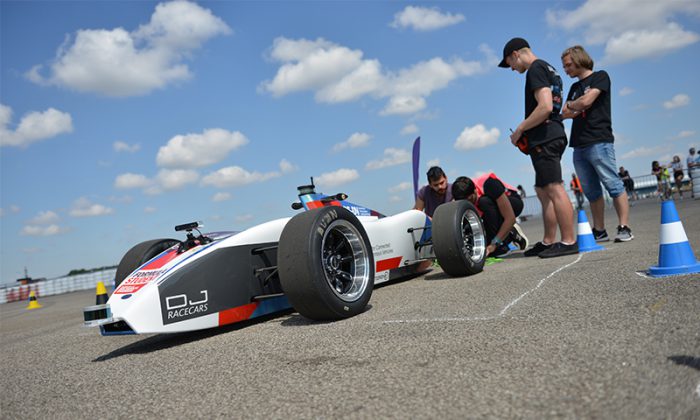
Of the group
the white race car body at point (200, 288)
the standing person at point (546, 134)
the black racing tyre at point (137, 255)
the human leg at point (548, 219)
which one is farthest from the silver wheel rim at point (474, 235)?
the black racing tyre at point (137, 255)

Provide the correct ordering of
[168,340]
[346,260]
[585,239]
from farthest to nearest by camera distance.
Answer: [585,239] → [346,260] → [168,340]

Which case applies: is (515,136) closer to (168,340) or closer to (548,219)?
(548,219)

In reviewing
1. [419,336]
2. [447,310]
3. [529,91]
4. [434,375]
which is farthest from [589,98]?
[434,375]

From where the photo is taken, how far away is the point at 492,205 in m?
6.28

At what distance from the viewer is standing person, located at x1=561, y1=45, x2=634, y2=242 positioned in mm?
5863

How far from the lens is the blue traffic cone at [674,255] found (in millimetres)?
3373

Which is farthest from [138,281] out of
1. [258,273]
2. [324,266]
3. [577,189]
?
[577,189]

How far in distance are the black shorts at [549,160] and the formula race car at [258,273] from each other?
1.26 meters

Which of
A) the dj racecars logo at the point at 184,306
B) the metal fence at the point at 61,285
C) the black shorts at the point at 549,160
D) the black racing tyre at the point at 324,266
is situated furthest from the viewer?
the metal fence at the point at 61,285

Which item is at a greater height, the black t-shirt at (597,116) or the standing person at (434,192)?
the black t-shirt at (597,116)

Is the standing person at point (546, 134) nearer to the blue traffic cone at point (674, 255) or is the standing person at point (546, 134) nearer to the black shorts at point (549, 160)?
the black shorts at point (549, 160)

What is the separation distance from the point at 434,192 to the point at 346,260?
9.40ft

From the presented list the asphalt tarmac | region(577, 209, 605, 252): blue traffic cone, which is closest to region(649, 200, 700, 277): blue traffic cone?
the asphalt tarmac

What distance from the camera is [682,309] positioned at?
244cm
